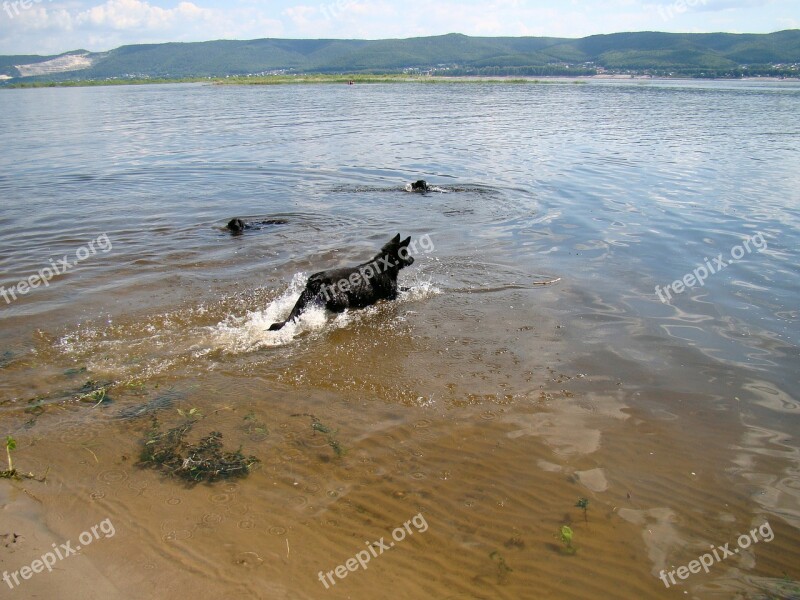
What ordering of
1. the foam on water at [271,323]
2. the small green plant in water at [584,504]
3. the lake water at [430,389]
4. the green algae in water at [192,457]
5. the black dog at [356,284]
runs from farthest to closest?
the black dog at [356,284], the foam on water at [271,323], the green algae in water at [192,457], the small green plant in water at [584,504], the lake water at [430,389]

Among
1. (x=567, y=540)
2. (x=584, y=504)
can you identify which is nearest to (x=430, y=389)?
(x=584, y=504)

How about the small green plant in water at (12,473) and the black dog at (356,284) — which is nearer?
the small green plant in water at (12,473)

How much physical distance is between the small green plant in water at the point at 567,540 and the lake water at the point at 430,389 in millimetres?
52

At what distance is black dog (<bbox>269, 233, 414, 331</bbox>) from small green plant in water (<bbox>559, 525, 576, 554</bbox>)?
4904mm

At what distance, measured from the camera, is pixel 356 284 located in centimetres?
882

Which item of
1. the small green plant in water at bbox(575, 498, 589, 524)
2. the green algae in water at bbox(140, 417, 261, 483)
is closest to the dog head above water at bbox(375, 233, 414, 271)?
the green algae in water at bbox(140, 417, 261, 483)

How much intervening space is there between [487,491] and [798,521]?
2671 millimetres

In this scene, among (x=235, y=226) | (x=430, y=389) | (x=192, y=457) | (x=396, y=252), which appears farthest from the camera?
(x=235, y=226)

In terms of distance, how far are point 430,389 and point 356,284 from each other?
2893mm

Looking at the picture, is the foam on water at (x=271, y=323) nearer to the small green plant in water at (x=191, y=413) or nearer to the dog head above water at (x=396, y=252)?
the dog head above water at (x=396, y=252)

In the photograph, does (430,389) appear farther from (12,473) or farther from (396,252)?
(12,473)

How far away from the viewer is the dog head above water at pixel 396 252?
933cm

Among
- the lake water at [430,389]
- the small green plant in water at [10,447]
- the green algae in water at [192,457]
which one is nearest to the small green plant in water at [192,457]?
the green algae in water at [192,457]

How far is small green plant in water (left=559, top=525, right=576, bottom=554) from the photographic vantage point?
13.9ft
